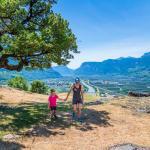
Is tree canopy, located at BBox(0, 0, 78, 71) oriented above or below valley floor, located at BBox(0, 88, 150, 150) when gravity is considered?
above

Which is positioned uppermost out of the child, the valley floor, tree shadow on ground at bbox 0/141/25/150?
the child

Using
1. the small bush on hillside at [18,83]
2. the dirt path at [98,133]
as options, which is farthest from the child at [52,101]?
the small bush on hillside at [18,83]

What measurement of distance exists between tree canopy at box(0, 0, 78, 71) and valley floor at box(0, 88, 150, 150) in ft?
18.1

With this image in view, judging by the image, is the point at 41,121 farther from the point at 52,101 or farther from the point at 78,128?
the point at 78,128

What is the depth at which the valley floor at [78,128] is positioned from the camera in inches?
1018

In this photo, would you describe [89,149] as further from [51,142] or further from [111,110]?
[111,110]

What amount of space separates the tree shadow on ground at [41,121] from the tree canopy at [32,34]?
5.50m

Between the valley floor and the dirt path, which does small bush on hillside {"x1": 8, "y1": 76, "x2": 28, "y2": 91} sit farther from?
the dirt path

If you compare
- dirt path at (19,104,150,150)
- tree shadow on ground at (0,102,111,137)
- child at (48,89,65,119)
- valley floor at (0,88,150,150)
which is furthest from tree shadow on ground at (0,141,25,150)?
child at (48,89,65,119)

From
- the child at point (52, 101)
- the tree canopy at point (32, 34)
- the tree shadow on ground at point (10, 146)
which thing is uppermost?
the tree canopy at point (32, 34)

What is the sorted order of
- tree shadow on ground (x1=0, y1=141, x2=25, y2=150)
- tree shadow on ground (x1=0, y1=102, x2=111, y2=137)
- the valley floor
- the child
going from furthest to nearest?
the child < tree shadow on ground (x1=0, y1=102, x2=111, y2=137) < the valley floor < tree shadow on ground (x1=0, y1=141, x2=25, y2=150)

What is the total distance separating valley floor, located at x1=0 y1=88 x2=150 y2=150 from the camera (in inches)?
1018

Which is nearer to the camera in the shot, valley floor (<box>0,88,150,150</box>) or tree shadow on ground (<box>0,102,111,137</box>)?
valley floor (<box>0,88,150,150</box>)

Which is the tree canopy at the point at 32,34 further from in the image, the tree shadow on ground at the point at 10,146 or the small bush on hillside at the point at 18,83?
the small bush on hillside at the point at 18,83
